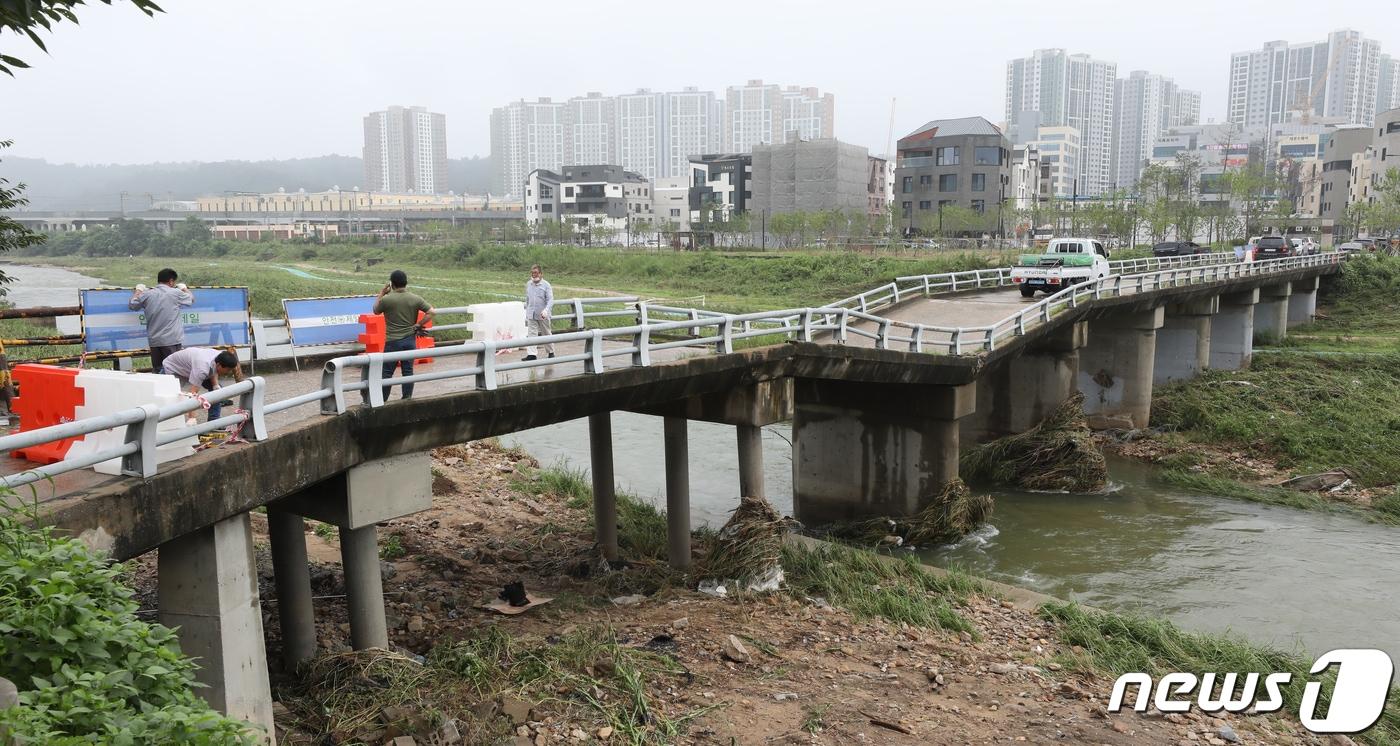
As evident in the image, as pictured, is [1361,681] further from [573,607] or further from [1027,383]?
[1027,383]

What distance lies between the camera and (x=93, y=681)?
546 centimetres

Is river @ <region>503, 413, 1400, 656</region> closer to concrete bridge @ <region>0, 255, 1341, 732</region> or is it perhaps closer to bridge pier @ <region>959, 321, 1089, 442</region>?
concrete bridge @ <region>0, 255, 1341, 732</region>

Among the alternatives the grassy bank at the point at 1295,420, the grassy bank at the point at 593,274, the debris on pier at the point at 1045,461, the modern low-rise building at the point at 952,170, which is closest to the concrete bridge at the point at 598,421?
the debris on pier at the point at 1045,461

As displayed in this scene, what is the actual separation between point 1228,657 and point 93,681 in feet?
42.2

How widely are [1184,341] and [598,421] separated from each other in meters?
30.3

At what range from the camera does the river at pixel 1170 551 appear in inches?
663

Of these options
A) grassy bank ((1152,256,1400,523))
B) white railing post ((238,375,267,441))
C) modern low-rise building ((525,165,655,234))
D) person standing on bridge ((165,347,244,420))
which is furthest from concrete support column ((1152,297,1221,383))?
modern low-rise building ((525,165,655,234))

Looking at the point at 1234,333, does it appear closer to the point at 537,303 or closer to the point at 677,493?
the point at 677,493

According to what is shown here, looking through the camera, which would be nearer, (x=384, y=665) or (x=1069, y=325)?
(x=384, y=665)

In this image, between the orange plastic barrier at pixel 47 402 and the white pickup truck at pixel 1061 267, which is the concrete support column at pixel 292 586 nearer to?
the orange plastic barrier at pixel 47 402

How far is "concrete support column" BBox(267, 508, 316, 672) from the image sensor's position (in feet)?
38.3

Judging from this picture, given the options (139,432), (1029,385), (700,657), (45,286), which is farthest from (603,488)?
(45,286)

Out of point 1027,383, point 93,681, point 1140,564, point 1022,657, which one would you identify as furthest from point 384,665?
point 1027,383

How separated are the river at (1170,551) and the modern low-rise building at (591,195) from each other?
108129 millimetres
